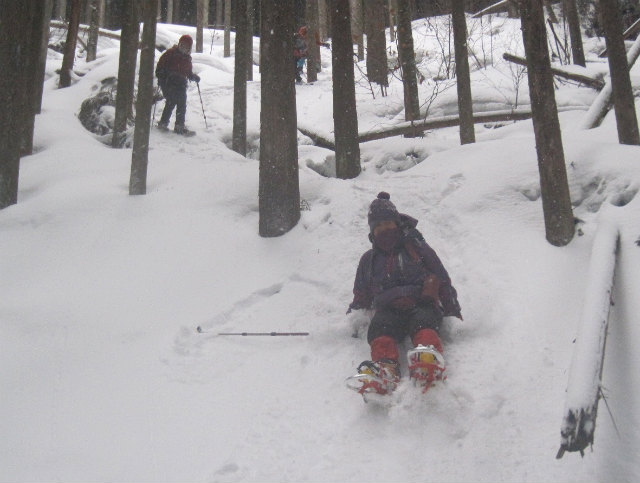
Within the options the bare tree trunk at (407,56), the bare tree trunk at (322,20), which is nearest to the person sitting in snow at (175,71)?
the bare tree trunk at (407,56)

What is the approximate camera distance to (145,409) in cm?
367

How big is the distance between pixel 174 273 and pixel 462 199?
3208 millimetres

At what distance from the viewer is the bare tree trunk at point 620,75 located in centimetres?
593

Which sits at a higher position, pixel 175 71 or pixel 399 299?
pixel 175 71

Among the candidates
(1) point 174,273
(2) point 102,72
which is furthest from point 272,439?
(2) point 102,72

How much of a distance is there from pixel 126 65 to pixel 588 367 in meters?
8.81

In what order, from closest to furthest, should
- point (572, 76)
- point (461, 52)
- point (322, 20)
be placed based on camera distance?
1. point (461, 52)
2. point (572, 76)
3. point (322, 20)

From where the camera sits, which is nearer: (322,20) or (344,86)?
(344,86)

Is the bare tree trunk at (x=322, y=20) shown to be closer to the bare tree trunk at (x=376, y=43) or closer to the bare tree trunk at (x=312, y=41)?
the bare tree trunk at (x=312, y=41)

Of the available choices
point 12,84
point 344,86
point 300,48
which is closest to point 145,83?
point 12,84

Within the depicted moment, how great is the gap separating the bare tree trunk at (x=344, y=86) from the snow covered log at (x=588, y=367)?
4161 mm

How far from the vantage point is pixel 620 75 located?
19.6 ft

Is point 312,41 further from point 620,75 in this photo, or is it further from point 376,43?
point 620,75

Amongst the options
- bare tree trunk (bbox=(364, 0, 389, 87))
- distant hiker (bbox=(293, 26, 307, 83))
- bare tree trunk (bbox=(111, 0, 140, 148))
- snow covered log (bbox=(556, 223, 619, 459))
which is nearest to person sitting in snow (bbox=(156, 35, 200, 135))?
bare tree trunk (bbox=(111, 0, 140, 148))
